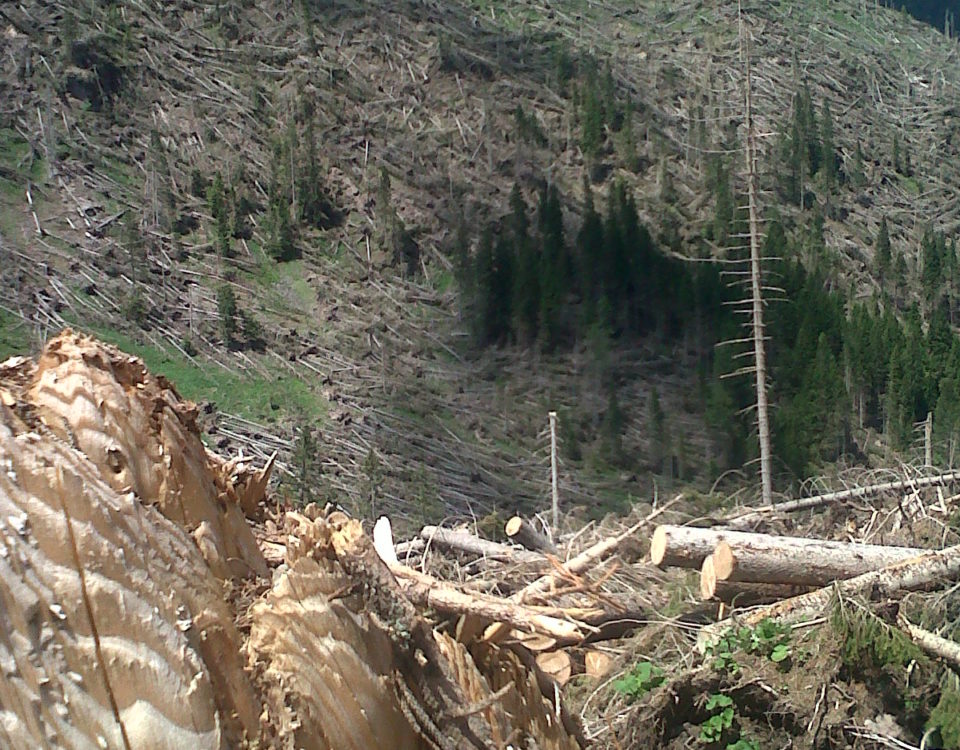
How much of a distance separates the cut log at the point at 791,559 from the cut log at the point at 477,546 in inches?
63.0

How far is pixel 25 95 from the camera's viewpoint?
1024 inches

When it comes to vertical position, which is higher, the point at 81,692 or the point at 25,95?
the point at 25,95

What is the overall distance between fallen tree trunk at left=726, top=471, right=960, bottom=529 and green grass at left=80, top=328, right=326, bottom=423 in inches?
535

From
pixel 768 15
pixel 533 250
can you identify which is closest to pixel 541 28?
pixel 768 15

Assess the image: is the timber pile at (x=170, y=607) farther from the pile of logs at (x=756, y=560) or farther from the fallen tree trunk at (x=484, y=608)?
the pile of logs at (x=756, y=560)

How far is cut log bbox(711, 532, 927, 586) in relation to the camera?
201 inches

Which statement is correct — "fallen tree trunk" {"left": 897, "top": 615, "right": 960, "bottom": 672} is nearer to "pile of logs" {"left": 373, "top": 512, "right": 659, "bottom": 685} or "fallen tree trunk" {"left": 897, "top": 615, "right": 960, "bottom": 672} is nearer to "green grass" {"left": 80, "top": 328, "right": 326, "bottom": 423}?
"pile of logs" {"left": 373, "top": 512, "right": 659, "bottom": 685}

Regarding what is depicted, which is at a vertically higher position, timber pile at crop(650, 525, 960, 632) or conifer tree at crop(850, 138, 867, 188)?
conifer tree at crop(850, 138, 867, 188)

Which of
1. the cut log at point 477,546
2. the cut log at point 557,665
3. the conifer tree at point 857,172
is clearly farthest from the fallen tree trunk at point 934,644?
the conifer tree at point 857,172

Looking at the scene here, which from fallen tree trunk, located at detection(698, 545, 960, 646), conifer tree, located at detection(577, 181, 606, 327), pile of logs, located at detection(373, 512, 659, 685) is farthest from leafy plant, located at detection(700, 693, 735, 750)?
conifer tree, located at detection(577, 181, 606, 327)

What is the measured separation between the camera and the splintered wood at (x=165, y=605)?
1.43m

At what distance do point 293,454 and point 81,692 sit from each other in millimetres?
17358

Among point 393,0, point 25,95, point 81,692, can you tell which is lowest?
point 81,692

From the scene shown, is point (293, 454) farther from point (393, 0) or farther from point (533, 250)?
point (393, 0)
